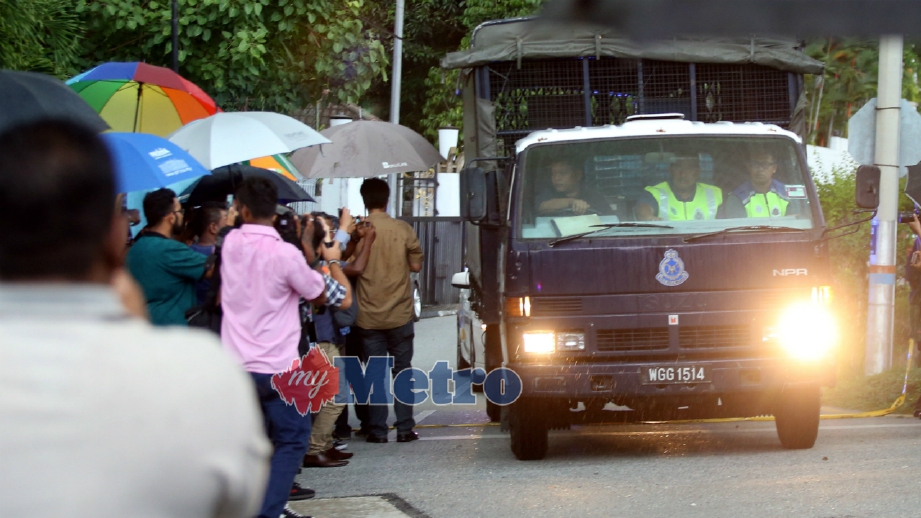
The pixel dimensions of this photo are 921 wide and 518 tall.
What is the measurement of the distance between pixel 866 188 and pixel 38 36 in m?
6.14

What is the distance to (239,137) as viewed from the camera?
28.9 ft

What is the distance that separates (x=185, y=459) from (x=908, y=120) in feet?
35.7

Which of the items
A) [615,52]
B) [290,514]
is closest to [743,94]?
[615,52]

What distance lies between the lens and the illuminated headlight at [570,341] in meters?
7.79

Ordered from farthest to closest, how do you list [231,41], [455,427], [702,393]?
1. [231,41]
2. [455,427]
3. [702,393]

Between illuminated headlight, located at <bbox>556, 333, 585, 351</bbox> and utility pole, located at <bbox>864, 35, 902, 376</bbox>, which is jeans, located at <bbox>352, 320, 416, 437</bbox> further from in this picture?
utility pole, located at <bbox>864, 35, 902, 376</bbox>

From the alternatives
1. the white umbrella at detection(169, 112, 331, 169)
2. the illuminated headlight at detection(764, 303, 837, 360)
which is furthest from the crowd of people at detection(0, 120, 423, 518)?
the white umbrella at detection(169, 112, 331, 169)

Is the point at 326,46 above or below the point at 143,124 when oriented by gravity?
above

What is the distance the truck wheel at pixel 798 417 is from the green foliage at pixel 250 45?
704 centimetres

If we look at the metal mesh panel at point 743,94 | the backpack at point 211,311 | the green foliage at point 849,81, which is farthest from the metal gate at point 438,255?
the backpack at point 211,311

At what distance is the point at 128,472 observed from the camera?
167cm

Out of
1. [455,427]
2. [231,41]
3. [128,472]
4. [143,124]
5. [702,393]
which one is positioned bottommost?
[455,427]

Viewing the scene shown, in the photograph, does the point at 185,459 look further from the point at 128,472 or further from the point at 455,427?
the point at 455,427

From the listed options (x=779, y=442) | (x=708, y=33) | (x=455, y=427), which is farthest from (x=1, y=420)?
(x=455, y=427)
